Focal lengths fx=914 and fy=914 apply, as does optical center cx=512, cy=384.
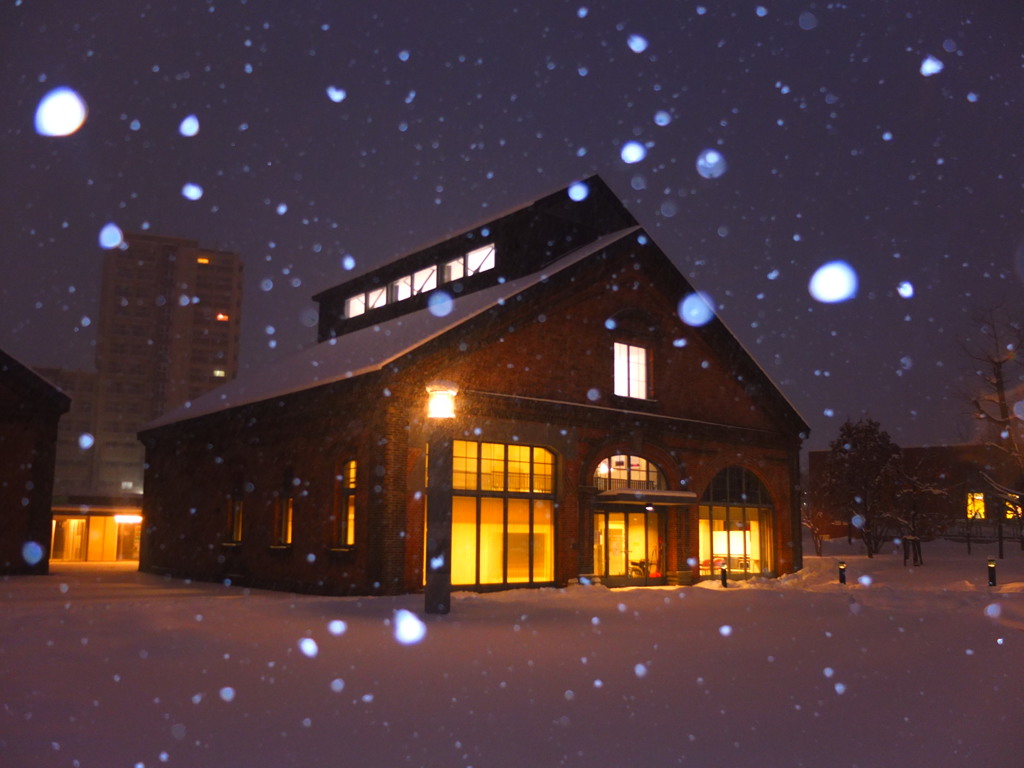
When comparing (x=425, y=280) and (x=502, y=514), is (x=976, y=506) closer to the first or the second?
(x=425, y=280)

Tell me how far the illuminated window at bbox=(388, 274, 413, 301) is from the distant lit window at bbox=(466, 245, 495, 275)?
3238 millimetres

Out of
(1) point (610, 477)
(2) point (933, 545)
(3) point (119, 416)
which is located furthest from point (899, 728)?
(3) point (119, 416)

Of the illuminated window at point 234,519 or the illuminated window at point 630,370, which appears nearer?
the illuminated window at point 630,370

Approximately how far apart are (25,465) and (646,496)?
65.2ft

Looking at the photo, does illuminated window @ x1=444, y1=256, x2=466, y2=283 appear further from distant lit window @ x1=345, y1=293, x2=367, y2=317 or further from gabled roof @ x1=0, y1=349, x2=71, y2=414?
gabled roof @ x1=0, y1=349, x2=71, y2=414

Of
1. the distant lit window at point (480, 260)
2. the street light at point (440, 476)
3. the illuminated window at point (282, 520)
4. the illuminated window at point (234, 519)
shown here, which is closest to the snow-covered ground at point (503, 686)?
the street light at point (440, 476)

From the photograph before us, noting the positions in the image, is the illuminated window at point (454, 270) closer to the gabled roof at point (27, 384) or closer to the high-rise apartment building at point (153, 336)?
the gabled roof at point (27, 384)

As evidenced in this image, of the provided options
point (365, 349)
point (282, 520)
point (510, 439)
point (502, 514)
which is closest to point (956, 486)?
point (510, 439)

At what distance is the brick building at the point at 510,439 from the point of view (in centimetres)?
2122

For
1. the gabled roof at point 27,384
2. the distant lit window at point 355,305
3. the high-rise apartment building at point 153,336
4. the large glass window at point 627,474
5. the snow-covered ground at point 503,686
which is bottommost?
the snow-covered ground at point 503,686

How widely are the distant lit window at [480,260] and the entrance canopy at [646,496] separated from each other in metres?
7.93

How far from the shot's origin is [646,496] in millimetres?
24516

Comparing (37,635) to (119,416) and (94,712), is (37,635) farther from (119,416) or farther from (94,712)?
(119,416)

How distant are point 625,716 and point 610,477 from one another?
55.6 ft
